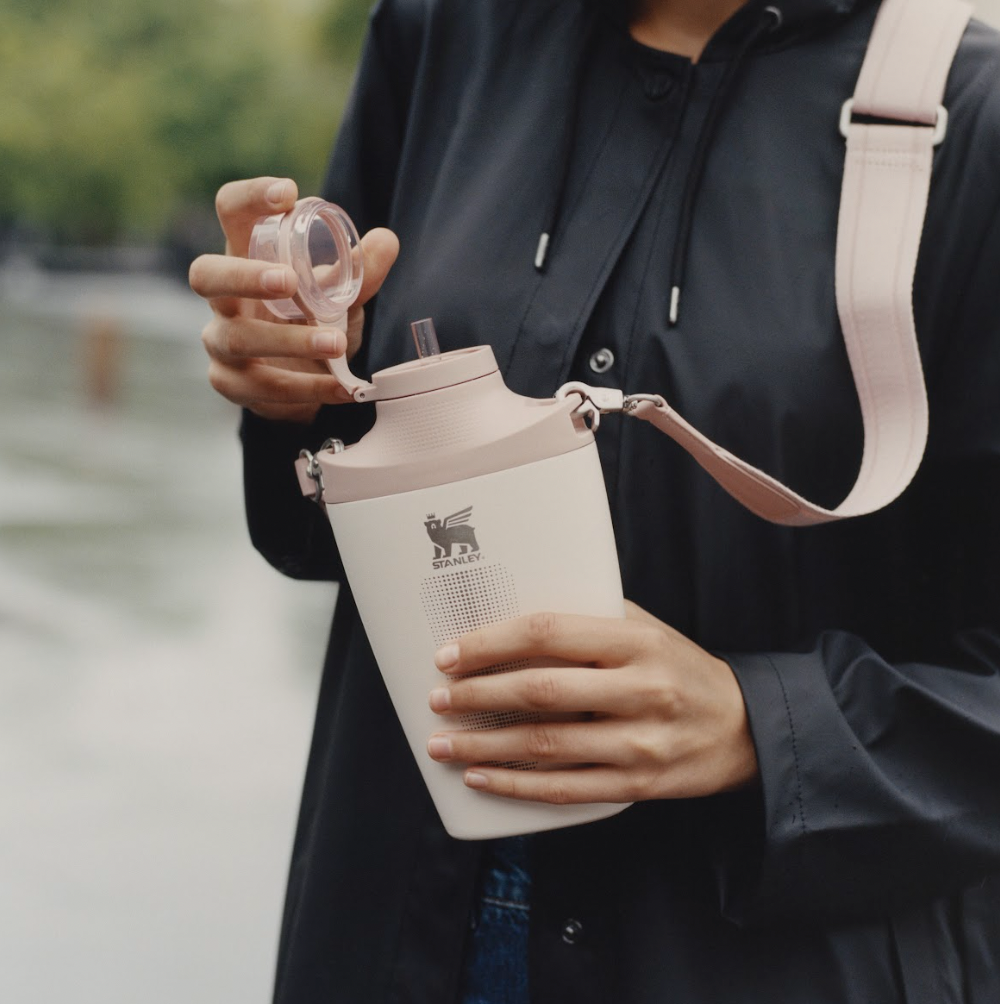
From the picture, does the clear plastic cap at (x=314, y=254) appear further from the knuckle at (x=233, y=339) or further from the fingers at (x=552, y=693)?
the fingers at (x=552, y=693)

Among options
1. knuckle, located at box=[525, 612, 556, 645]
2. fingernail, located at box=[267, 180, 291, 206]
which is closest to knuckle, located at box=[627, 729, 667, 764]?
knuckle, located at box=[525, 612, 556, 645]

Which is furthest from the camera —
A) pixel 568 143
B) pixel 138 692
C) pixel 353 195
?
pixel 138 692

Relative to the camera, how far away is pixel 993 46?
4.65ft

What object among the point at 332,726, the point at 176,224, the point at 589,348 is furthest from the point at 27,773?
the point at 176,224

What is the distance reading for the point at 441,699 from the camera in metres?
1.23

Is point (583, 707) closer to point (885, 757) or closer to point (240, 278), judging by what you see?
point (885, 757)

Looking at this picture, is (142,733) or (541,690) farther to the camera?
(142,733)

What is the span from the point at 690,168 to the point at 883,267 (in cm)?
24

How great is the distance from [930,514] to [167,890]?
11.4 feet

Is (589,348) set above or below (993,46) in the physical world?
below

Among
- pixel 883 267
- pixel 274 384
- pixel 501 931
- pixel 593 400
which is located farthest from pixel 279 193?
pixel 501 931

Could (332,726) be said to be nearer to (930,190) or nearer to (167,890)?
(930,190)

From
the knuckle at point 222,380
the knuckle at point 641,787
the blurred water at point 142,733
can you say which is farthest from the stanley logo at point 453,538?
the blurred water at point 142,733

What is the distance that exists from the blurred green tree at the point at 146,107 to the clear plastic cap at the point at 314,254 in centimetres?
5013
